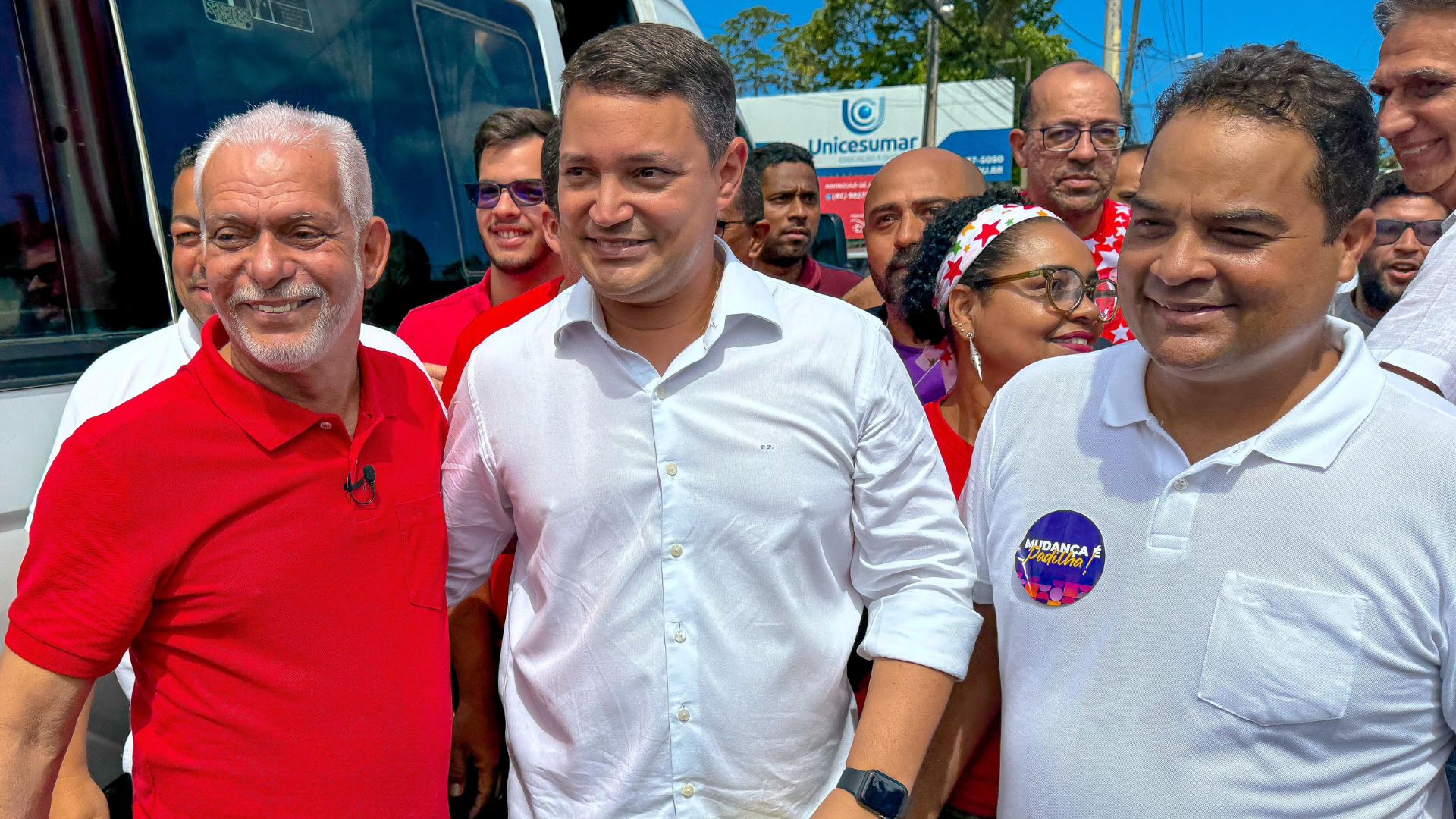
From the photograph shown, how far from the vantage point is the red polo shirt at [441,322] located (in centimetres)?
353

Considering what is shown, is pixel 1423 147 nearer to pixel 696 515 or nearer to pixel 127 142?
pixel 696 515

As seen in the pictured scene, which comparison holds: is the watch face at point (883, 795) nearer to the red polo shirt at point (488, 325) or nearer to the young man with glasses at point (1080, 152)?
the red polo shirt at point (488, 325)

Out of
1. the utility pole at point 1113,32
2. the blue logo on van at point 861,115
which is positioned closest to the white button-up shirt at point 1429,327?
the utility pole at point 1113,32

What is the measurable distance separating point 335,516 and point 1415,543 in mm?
1652

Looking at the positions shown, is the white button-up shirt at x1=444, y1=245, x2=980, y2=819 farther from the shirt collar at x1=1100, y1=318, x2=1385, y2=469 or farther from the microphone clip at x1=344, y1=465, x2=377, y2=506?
the shirt collar at x1=1100, y1=318, x2=1385, y2=469

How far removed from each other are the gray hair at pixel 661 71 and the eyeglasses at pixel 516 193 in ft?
5.38

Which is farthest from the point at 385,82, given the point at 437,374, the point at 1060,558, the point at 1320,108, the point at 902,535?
the point at 1320,108

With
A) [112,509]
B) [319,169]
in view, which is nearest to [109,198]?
[319,169]

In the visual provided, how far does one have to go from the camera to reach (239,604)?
5.74 ft

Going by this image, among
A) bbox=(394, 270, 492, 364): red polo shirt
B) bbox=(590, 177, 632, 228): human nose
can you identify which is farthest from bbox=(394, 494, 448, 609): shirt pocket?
bbox=(394, 270, 492, 364): red polo shirt

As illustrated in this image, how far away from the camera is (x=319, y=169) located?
191 cm

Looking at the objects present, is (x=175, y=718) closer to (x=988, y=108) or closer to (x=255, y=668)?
(x=255, y=668)

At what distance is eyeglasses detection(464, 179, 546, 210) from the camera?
3.61m

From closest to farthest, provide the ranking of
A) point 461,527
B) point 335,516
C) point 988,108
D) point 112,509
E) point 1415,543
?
point 1415,543, point 112,509, point 335,516, point 461,527, point 988,108
